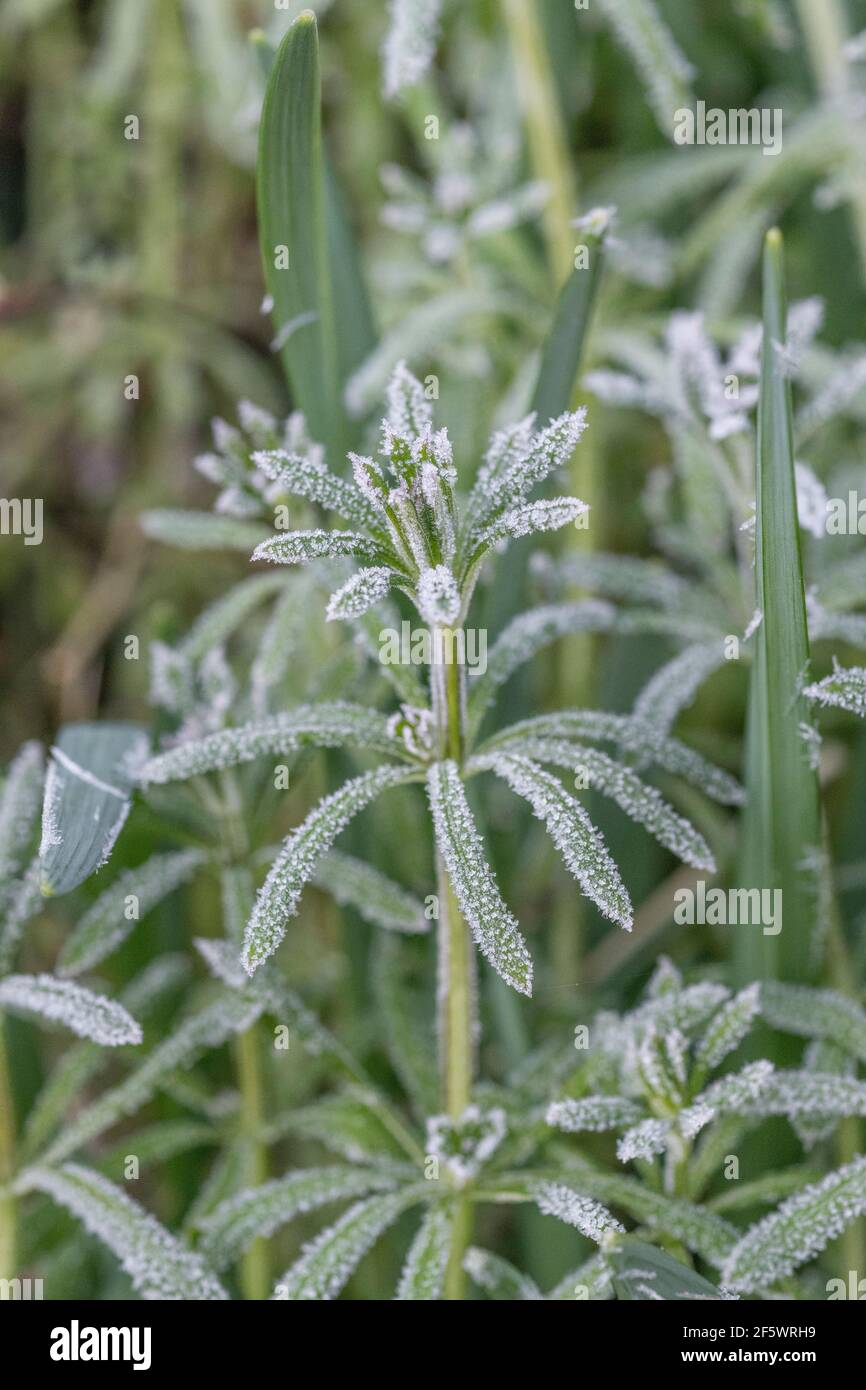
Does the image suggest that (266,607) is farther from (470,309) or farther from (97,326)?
(470,309)

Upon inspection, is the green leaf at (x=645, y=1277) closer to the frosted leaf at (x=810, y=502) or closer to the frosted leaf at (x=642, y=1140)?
the frosted leaf at (x=642, y=1140)

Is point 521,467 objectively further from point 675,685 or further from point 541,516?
point 675,685

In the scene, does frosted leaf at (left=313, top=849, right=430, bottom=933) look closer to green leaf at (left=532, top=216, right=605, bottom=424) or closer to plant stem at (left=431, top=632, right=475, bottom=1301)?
plant stem at (left=431, top=632, right=475, bottom=1301)

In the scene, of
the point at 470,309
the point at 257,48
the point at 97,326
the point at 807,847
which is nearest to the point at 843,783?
the point at 807,847

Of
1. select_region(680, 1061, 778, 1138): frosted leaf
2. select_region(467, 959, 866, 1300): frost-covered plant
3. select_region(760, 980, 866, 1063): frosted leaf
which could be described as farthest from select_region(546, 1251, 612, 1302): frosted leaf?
select_region(760, 980, 866, 1063): frosted leaf

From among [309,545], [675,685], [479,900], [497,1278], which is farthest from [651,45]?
[497,1278]

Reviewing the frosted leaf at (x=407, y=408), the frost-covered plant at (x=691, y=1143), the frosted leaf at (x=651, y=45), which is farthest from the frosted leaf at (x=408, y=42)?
the frost-covered plant at (x=691, y=1143)
